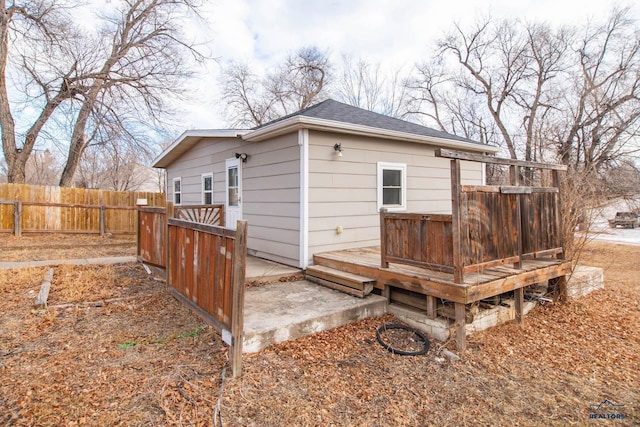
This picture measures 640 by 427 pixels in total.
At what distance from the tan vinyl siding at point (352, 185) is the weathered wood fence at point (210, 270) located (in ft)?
6.93

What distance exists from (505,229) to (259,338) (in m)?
2.85

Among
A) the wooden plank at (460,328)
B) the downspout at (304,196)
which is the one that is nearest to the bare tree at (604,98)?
the downspout at (304,196)

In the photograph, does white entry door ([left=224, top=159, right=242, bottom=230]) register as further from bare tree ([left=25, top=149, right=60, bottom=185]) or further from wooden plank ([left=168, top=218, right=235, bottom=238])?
bare tree ([left=25, top=149, right=60, bottom=185])

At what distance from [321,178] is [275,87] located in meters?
20.4

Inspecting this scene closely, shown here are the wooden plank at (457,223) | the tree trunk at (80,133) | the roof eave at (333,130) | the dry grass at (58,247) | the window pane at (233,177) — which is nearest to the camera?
the wooden plank at (457,223)

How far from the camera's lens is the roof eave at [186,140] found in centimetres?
663

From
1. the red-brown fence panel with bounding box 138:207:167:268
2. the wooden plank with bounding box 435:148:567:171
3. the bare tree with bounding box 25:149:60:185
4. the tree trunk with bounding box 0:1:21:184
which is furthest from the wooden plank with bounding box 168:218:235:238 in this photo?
the bare tree with bounding box 25:149:60:185

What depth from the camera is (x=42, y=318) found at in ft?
12.2

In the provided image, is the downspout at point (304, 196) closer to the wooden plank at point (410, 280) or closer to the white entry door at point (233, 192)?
the wooden plank at point (410, 280)

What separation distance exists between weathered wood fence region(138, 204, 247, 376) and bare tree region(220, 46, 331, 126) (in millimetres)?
20328

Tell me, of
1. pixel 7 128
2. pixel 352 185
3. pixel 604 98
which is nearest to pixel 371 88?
pixel 604 98

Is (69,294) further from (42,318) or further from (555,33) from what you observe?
(555,33)

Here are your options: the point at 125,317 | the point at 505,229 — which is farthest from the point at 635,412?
the point at 125,317

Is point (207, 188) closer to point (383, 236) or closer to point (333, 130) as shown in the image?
point (333, 130)
